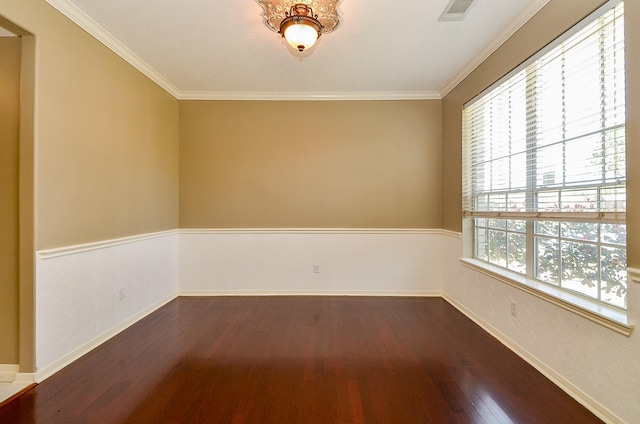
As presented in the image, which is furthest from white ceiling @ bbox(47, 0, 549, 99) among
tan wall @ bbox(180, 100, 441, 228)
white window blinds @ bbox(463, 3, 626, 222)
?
white window blinds @ bbox(463, 3, 626, 222)

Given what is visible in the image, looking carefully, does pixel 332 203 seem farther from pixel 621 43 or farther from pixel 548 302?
pixel 621 43

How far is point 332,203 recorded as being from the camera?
12.7ft

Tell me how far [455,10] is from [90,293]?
12.5 feet

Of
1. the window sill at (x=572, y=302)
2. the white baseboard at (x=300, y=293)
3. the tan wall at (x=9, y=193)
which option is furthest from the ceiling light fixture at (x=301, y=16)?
the white baseboard at (x=300, y=293)

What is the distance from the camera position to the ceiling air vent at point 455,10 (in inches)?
82.7

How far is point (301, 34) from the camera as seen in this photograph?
201 cm

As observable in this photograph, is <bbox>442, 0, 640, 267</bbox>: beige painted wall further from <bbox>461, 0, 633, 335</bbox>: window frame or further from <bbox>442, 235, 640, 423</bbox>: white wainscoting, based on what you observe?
<bbox>442, 235, 640, 423</bbox>: white wainscoting

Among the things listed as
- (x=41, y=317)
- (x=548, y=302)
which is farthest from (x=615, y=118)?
(x=41, y=317)

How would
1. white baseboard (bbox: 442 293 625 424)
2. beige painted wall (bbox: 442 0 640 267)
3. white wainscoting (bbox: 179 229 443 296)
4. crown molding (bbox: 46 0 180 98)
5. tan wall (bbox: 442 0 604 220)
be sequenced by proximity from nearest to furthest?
beige painted wall (bbox: 442 0 640 267)
white baseboard (bbox: 442 293 625 424)
tan wall (bbox: 442 0 604 220)
crown molding (bbox: 46 0 180 98)
white wainscoting (bbox: 179 229 443 296)

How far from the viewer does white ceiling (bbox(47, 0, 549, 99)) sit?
7.13 feet

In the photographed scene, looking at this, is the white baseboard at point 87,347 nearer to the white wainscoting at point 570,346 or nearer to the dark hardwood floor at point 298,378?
the dark hardwood floor at point 298,378

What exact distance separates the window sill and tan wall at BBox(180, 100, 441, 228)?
1.47 m

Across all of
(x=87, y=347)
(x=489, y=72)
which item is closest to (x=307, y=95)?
(x=489, y=72)

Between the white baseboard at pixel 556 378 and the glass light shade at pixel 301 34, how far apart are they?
293 centimetres
